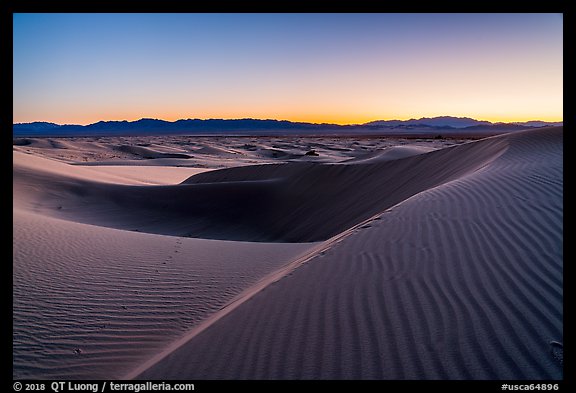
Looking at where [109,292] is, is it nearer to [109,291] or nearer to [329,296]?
[109,291]

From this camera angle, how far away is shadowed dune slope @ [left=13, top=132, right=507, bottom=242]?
10.1 m

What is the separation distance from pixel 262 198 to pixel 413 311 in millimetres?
10611

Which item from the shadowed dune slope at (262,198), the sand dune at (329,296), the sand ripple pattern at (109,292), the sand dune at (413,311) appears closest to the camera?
the sand dune at (413,311)

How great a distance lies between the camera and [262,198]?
13.5 metres

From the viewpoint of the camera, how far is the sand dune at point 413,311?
2.59 m

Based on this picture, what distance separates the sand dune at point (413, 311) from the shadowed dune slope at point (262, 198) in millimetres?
4548

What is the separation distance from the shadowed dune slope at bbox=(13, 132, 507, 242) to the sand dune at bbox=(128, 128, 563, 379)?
455 cm

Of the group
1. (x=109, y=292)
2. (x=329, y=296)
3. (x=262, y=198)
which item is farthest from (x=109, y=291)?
(x=262, y=198)

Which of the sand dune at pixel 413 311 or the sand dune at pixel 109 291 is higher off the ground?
the sand dune at pixel 413 311

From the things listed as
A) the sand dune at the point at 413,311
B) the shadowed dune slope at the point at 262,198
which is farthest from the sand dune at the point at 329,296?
the shadowed dune slope at the point at 262,198

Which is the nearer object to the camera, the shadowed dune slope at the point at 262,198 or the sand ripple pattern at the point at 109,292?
the sand ripple pattern at the point at 109,292

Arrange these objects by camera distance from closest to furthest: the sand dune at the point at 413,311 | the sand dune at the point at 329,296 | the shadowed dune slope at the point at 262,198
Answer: the sand dune at the point at 413,311 → the sand dune at the point at 329,296 → the shadowed dune slope at the point at 262,198

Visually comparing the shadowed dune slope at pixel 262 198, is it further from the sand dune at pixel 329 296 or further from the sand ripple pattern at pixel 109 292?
the sand ripple pattern at pixel 109 292

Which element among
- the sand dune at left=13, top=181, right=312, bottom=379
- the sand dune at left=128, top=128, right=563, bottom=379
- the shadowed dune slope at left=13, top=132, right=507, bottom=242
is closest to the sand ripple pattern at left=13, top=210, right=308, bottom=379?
the sand dune at left=13, top=181, right=312, bottom=379
